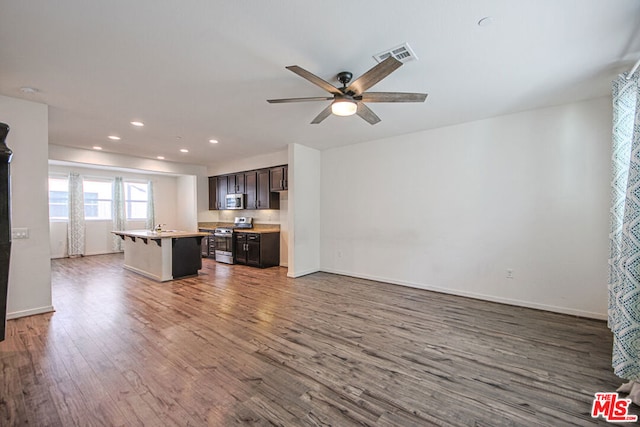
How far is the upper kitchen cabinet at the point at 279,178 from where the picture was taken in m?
5.95

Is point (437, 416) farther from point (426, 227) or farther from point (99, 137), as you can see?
point (99, 137)

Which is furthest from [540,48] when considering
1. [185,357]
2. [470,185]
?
[185,357]

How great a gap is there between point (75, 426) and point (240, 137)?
4235 millimetres

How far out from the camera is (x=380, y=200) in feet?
16.4

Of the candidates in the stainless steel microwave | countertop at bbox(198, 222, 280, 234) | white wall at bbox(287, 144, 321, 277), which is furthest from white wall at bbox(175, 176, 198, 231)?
white wall at bbox(287, 144, 321, 277)

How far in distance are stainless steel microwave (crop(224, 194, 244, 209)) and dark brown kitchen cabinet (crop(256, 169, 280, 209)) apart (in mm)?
571

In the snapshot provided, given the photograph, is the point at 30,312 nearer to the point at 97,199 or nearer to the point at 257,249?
the point at 257,249

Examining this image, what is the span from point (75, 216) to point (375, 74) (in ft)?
30.3

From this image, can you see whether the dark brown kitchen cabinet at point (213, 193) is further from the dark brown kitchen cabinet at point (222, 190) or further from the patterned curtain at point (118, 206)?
the patterned curtain at point (118, 206)

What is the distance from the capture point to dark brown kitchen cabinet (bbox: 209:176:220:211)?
782 cm

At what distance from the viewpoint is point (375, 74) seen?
6.80 ft

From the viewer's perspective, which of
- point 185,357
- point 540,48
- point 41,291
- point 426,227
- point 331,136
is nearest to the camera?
point 540,48

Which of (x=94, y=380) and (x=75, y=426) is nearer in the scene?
(x=75, y=426)

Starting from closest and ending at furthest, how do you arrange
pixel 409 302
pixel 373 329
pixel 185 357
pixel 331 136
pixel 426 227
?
pixel 185 357 → pixel 373 329 → pixel 409 302 → pixel 426 227 → pixel 331 136
